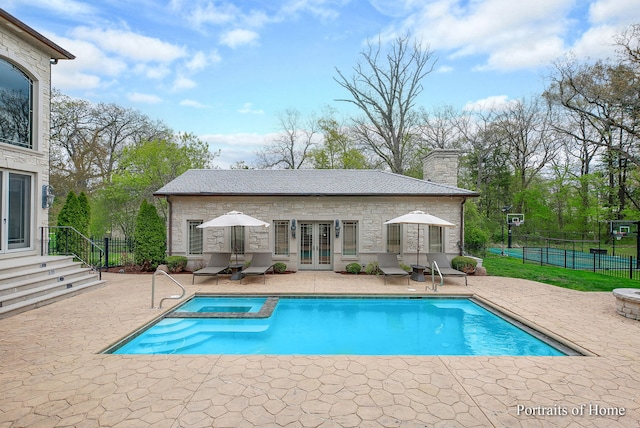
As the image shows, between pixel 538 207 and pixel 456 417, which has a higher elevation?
pixel 538 207

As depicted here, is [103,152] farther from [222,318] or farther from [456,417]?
[456,417]

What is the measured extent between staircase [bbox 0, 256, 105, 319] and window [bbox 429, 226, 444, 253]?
12613 mm

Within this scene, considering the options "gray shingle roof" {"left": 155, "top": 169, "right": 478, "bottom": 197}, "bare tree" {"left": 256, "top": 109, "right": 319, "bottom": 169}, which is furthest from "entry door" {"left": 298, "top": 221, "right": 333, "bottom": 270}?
"bare tree" {"left": 256, "top": 109, "right": 319, "bottom": 169}

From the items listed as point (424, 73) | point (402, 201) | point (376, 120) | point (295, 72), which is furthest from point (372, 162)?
point (402, 201)

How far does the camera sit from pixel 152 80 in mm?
15750

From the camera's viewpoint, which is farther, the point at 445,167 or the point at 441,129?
the point at 441,129

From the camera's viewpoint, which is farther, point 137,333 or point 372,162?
point 372,162

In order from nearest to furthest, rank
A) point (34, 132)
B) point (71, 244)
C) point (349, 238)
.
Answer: point (34, 132)
point (71, 244)
point (349, 238)

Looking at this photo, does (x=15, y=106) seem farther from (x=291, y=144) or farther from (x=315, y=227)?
(x=291, y=144)

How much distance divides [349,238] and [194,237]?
679 cm

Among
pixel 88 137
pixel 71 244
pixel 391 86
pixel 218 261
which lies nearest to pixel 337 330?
pixel 218 261

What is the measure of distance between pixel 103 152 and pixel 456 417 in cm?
2876

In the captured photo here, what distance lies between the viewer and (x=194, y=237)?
13.2 meters

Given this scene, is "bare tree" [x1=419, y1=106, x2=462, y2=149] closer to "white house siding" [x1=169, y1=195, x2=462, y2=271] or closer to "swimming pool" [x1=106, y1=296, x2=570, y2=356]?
"white house siding" [x1=169, y1=195, x2=462, y2=271]
